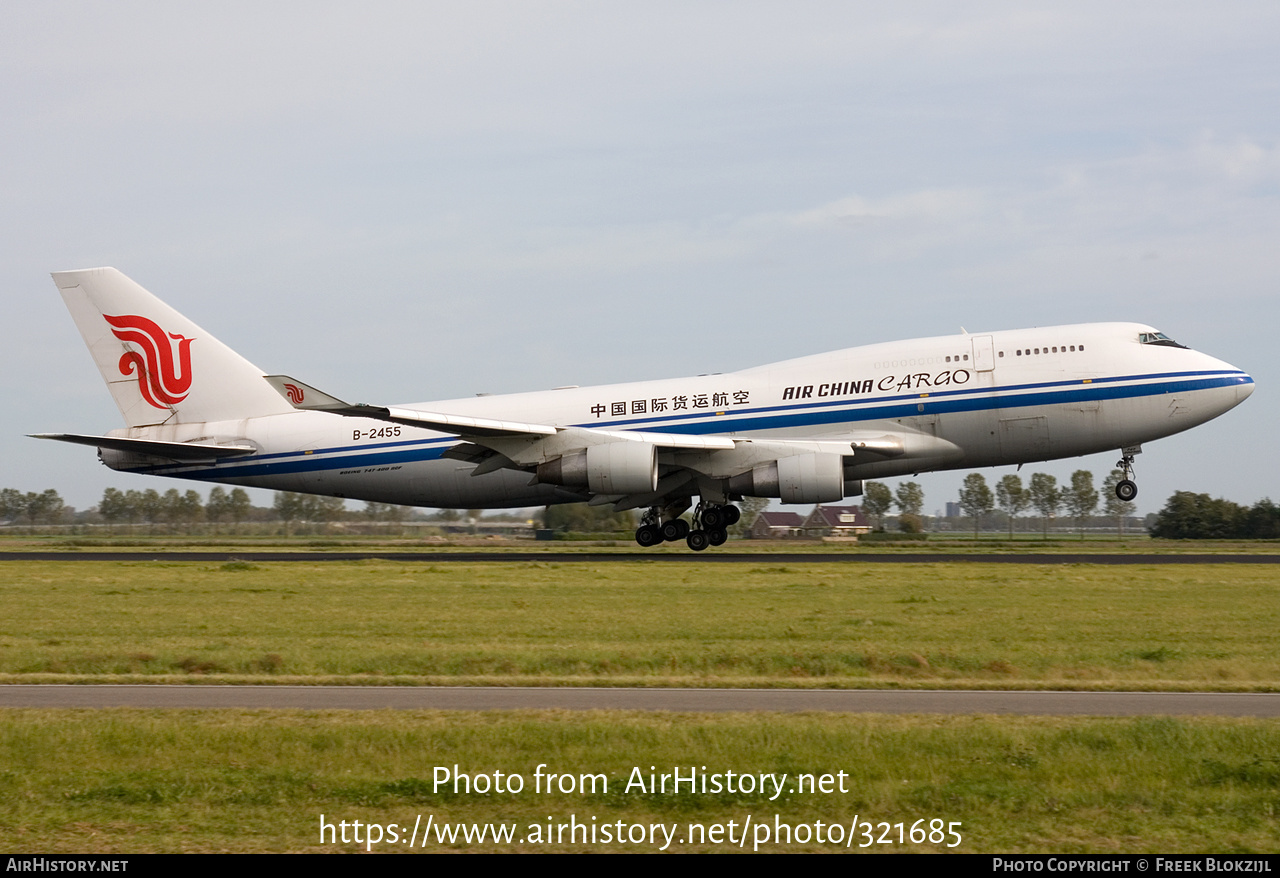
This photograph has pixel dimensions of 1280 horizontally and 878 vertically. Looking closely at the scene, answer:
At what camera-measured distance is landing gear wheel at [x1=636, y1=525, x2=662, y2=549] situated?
129ft

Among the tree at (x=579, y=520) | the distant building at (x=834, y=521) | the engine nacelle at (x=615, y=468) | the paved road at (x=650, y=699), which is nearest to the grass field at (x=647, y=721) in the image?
the paved road at (x=650, y=699)

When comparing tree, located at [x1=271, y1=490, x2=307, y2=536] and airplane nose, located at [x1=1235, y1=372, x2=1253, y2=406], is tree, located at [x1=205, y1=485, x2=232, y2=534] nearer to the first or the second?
tree, located at [x1=271, y1=490, x2=307, y2=536]

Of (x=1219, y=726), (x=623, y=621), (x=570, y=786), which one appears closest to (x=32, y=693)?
(x=570, y=786)

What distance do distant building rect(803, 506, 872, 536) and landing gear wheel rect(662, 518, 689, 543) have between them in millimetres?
50347

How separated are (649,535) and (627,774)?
1161 inches

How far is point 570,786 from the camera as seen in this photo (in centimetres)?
955

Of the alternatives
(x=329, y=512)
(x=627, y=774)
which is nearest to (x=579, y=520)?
(x=329, y=512)

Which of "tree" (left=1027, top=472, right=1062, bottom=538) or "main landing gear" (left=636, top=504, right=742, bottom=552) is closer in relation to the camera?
"main landing gear" (left=636, top=504, right=742, bottom=552)

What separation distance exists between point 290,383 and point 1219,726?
24335mm

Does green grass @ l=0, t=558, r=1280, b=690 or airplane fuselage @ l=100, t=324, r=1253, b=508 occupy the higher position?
airplane fuselage @ l=100, t=324, r=1253, b=508

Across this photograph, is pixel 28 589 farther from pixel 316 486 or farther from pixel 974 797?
pixel 974 797

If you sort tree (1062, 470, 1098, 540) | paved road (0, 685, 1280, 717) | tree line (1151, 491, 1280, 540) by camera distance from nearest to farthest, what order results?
1. paved road (0, 685, 1280, 717)
2. tree line (1151, 491, 1280, 540)
3. tree (1062, 470, 1098, 540)

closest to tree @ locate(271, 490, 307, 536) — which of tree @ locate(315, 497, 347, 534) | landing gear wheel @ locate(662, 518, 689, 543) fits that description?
tree @ locate(315, 497, 347, 534)

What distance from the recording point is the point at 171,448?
38.5m
